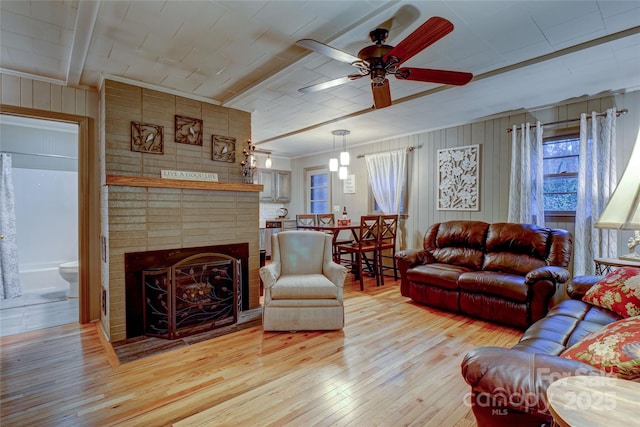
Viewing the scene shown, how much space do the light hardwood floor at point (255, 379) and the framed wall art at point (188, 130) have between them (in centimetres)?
207

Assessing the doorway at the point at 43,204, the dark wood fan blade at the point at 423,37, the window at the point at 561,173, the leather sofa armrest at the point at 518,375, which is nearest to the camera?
the leather sofa armrest at the point at 518,375

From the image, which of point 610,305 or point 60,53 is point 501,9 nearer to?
point 610,305

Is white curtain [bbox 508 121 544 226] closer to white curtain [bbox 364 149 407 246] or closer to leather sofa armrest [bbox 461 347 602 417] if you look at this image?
white curtain [bbox 364 149 407 246]

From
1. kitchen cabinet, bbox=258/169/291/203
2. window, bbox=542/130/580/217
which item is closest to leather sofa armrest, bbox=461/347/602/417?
window, bbox=542/130/580/217

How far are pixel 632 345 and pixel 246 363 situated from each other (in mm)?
2230

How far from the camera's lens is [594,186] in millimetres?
3242

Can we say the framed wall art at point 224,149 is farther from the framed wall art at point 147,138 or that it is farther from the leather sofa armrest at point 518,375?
the leather sofa armrest at point 518,375

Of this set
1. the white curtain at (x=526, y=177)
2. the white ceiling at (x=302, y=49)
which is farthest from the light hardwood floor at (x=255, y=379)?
the white ceiling at (x=302, y=49)

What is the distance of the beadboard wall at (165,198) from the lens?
2787mm

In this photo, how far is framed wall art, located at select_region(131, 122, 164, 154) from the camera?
294 centimetres

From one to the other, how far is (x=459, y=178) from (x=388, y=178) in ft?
3.91

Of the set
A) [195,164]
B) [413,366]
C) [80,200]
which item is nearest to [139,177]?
[195,164]

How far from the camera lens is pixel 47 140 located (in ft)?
14.5

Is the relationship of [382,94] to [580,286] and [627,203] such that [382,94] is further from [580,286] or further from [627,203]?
[580,286]
